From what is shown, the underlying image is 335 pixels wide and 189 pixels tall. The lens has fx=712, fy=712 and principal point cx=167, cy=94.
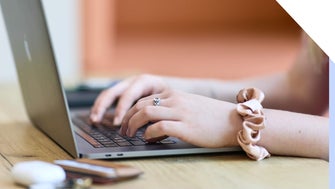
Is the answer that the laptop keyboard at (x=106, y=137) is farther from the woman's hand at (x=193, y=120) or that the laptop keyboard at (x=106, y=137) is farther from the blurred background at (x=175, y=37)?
the blurred background at (x=175, y=37)

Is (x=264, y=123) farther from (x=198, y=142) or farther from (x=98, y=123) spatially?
(x=98, y=123)

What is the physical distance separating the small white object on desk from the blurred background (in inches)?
87.1

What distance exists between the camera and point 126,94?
111 cm

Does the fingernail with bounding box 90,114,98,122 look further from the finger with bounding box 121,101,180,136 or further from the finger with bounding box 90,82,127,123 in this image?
the finger with bounding box 121,101,180,136

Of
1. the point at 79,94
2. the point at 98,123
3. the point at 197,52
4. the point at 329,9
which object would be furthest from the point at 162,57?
the point at 329,9

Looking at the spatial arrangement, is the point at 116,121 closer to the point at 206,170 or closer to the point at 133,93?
the point at 133,93

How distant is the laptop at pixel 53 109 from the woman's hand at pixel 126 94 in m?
0.04

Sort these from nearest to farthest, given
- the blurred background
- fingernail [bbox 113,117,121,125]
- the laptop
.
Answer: the laptop < fingernail [bbox 113,117,121,125] < the blurred background

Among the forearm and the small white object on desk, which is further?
the forearm

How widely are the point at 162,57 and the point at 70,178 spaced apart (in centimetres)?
364

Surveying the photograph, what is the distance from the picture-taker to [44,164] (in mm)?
789

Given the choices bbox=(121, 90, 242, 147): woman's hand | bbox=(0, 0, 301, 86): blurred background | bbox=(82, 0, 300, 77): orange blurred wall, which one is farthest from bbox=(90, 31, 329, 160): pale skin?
bbox=(82, 0, 300, 77): orange blurred wall

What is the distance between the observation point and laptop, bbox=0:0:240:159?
88cm

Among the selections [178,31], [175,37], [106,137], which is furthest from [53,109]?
[178,31]
